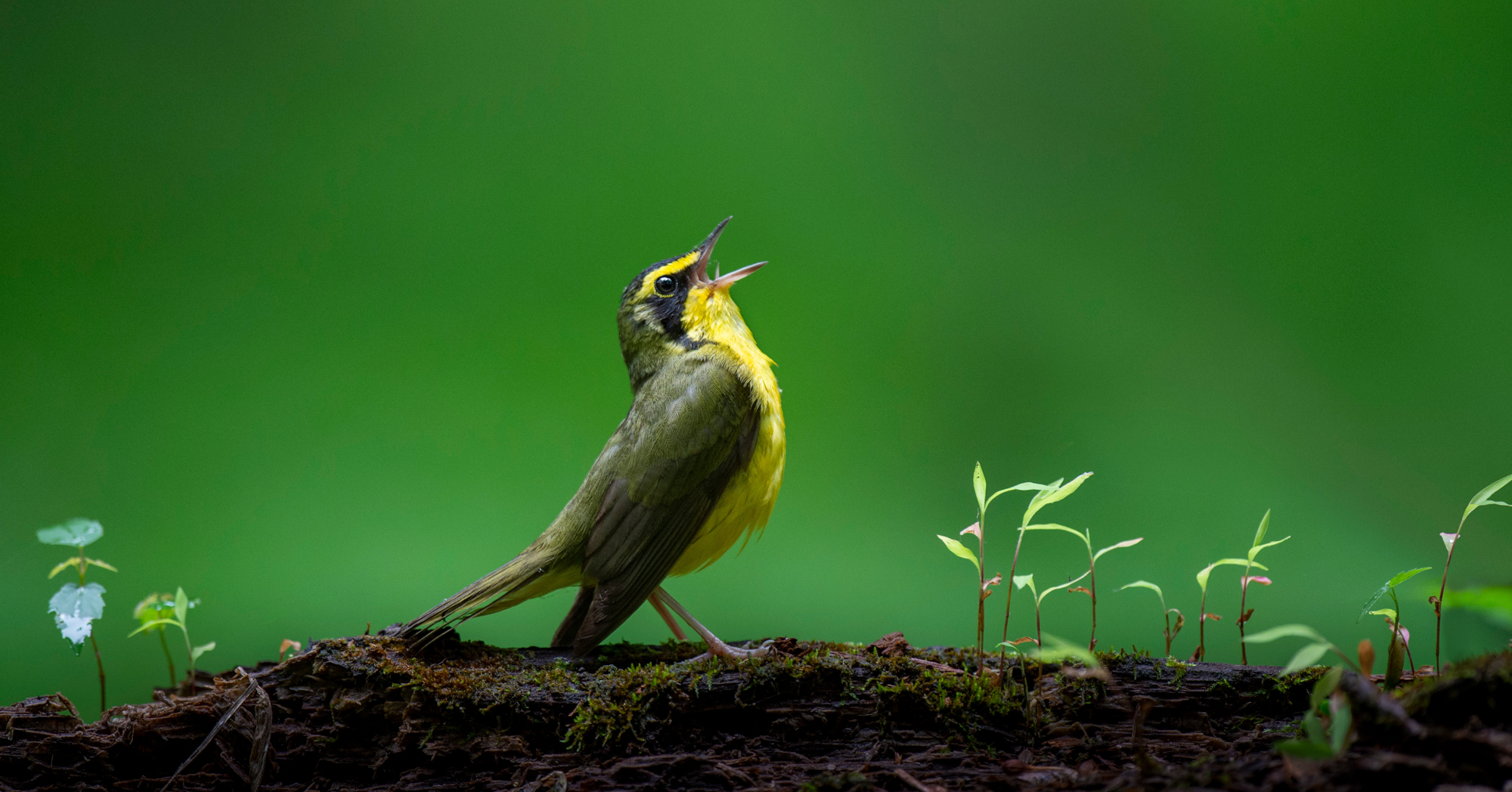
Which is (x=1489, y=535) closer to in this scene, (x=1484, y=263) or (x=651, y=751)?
(x=1484, y=263)

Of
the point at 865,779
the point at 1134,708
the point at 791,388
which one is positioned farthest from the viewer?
the point at 791,388

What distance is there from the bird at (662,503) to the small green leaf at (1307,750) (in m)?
1.63

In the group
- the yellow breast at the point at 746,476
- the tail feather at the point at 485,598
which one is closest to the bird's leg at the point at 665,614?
the yellow breast at the point at 746,476

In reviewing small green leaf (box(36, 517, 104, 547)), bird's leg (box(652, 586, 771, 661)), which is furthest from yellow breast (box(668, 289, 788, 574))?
small green leaf (box(36, 517, 104, 547))

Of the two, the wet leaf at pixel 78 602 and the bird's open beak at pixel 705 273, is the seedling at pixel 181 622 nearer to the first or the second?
the wet leaf at pixel 78 602

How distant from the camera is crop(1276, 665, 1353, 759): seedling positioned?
1636 millimetres

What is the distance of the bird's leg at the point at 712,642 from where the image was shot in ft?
9.53

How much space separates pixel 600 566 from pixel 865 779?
4.48 ft

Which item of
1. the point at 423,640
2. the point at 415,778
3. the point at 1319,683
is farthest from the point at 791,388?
the point at 1319,683

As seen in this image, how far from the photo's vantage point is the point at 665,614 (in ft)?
11.7

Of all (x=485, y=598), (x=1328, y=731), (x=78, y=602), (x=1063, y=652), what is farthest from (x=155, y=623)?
(x=1328, y=731)

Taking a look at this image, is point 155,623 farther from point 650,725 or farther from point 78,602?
point 650,725

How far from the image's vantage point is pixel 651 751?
8.46 feet

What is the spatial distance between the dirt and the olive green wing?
35cm
